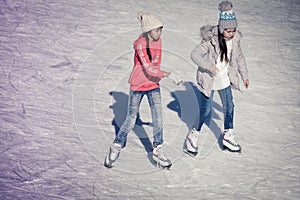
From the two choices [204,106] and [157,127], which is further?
[204,106]

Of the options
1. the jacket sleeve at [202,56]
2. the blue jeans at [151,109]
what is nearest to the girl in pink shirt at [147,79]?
the blue jeans at [151,109]

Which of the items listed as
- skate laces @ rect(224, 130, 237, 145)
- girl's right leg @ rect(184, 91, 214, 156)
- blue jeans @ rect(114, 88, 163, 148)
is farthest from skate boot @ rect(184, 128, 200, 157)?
blue jeans @ rect(114, 88, 163, 148)

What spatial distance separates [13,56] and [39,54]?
0.35m

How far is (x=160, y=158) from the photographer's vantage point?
640 cm

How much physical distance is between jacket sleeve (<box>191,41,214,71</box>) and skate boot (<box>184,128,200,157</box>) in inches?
29.7

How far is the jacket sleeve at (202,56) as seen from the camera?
20.1ft

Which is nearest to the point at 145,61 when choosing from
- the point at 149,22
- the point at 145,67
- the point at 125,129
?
the point at 145,67

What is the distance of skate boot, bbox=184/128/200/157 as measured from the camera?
6738 millimetres

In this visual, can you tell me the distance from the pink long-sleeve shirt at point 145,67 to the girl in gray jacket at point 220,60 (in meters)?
0.42

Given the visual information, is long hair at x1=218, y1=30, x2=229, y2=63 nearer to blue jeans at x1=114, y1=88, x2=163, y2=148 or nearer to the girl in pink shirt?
the girl in pink shirt

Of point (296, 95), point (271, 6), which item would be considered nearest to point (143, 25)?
point (296, 95)

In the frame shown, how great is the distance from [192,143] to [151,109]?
2.49ft

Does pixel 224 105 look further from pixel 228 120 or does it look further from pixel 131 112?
pixel 131 112

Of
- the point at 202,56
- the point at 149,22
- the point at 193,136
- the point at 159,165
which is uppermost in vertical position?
the point at 149,22
